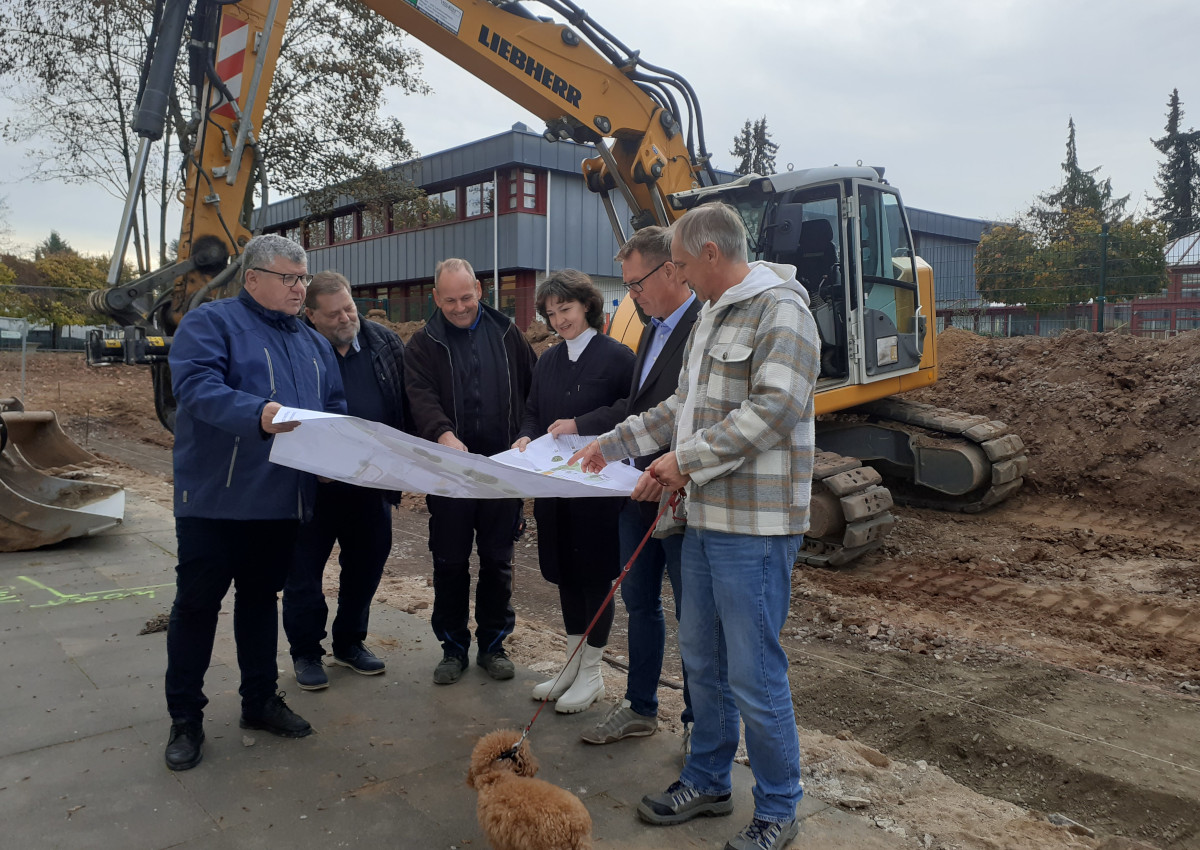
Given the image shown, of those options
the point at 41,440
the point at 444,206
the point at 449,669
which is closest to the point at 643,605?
the point at 449,669

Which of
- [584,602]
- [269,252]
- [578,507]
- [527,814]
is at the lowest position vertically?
[527,814]

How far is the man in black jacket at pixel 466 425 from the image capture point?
425cm

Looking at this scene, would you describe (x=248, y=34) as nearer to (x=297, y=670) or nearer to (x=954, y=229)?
(x=297, y=670)

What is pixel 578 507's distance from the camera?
396 cm

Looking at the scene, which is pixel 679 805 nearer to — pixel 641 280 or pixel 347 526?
pixel 641 280

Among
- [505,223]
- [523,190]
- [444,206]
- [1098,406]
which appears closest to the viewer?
[1098,406]

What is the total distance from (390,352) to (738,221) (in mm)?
2377

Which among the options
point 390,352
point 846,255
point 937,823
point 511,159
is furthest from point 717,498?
point 511,159

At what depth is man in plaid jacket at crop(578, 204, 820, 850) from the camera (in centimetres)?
268

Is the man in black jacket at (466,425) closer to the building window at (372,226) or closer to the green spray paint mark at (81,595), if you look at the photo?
the green spray paint mark at (81,595)

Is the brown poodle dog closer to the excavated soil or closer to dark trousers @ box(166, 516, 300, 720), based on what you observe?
the excavated soil

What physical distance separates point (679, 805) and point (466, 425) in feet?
6.85

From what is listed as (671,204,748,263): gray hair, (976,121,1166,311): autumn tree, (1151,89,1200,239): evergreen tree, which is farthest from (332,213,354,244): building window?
(1151,89,1200,239): evergreen tree

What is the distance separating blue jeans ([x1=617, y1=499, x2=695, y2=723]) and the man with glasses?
1.35 metres
